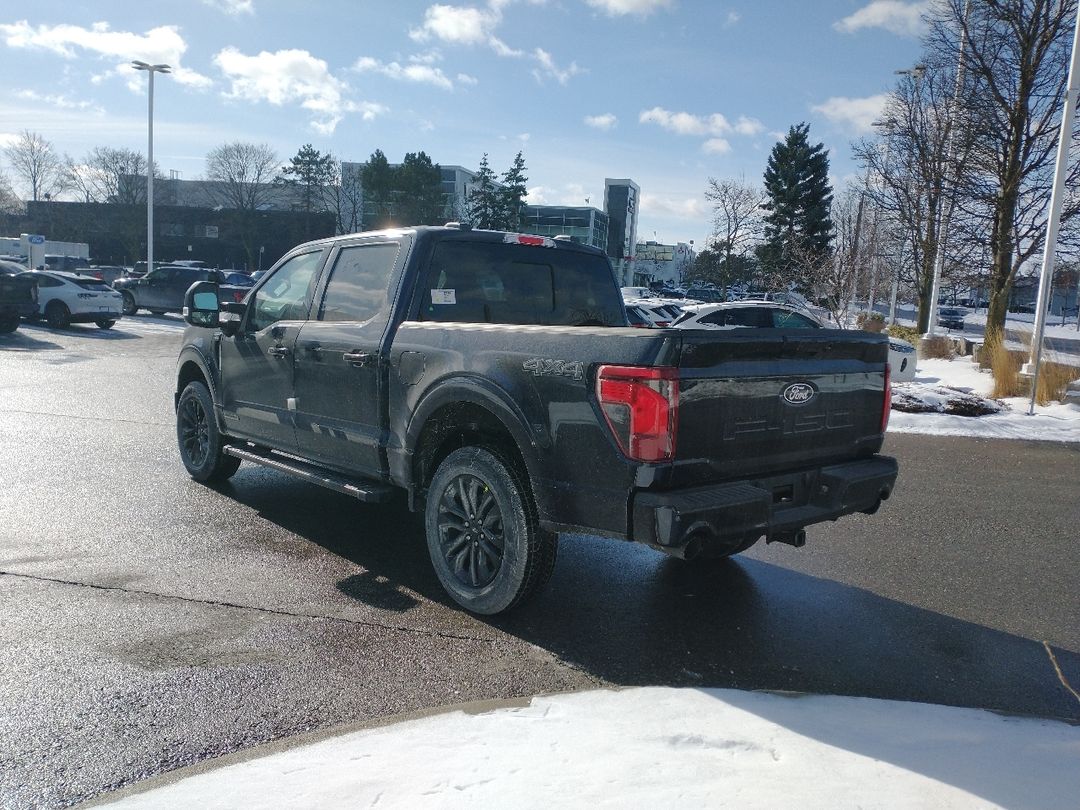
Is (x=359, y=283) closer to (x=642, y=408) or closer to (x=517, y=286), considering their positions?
(x=517, y=286)

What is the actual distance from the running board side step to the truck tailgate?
200 centimetres

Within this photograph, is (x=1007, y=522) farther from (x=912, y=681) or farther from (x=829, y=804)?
(x=829, y=804)

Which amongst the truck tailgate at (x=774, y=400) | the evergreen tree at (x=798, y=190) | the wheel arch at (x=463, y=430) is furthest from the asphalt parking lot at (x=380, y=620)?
the evergreen tree at (x=798, y=190)

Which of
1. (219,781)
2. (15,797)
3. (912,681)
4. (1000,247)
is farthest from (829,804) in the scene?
(1000,247)

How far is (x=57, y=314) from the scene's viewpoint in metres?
22.6

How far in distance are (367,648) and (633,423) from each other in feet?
5.47

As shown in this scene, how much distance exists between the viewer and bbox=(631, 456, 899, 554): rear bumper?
11.7ft

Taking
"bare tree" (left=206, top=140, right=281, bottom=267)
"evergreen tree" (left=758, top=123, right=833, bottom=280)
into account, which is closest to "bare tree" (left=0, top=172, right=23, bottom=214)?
"bare tree" (left=206, top=140, right=281, bottom=267)

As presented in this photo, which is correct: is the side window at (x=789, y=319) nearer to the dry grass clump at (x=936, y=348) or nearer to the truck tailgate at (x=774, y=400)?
the dry grass clump at (x=936, y=348)

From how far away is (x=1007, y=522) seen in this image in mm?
6840

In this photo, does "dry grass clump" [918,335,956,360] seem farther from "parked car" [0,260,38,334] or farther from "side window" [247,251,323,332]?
"parked car" [0,260,38,334]

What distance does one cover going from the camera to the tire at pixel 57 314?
22516 millimetres

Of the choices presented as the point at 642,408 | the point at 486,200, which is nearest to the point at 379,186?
the point at 486,200

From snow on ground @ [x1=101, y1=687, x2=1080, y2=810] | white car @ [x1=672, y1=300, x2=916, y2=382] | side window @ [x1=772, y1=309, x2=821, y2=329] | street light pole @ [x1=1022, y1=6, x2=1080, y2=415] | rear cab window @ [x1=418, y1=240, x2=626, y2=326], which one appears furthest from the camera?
side window @ [x1=772, y1=309, x2=821, y2=329]
